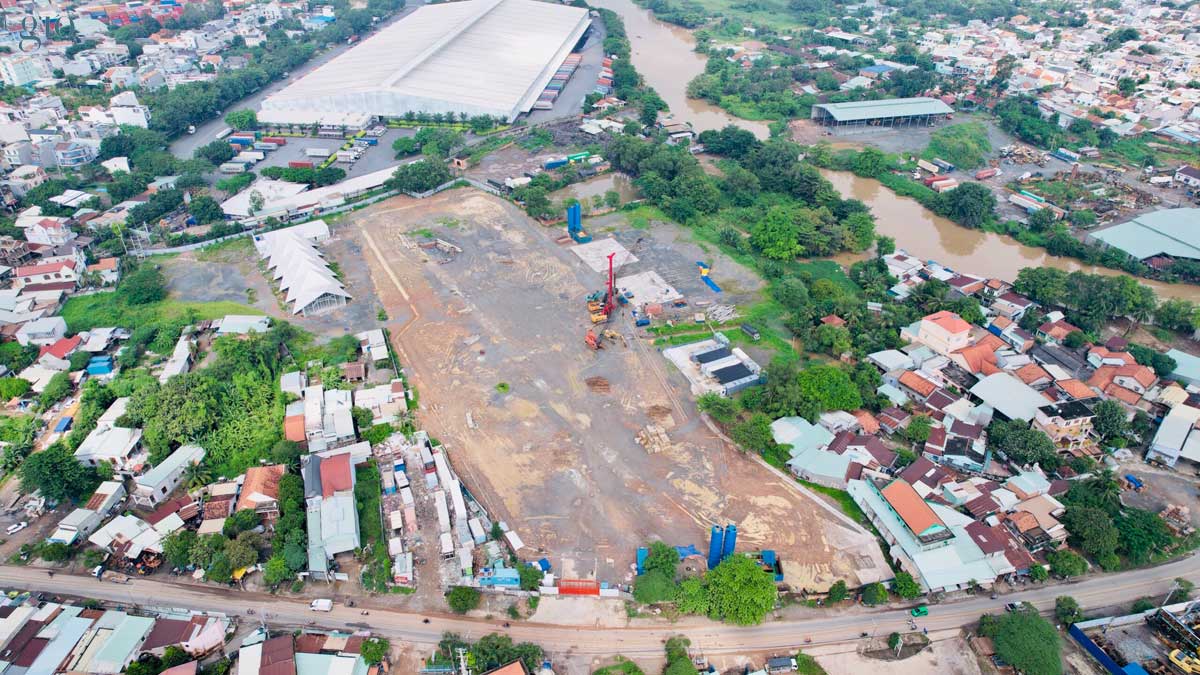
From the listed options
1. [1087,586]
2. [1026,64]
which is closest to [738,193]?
[1087,586]

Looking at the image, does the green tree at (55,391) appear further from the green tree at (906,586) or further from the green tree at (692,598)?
the green tree at (906,586)

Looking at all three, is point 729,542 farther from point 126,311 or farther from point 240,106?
point 240,106

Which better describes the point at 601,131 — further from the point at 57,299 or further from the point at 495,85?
the point at 57,299

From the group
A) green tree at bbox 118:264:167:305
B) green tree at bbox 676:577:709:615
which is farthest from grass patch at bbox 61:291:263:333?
green tree at bbox 676:577:709:615

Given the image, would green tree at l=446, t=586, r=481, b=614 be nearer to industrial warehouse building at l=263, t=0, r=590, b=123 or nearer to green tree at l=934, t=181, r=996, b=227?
green tree at l=934, t=181, r=996, b=227

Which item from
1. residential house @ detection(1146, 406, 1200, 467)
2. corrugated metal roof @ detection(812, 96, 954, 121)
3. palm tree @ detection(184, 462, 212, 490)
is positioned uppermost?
corrugated metal roof @ detection(812, 96, 954, 121)

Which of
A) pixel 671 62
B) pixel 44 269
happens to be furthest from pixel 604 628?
pixel 671 62
